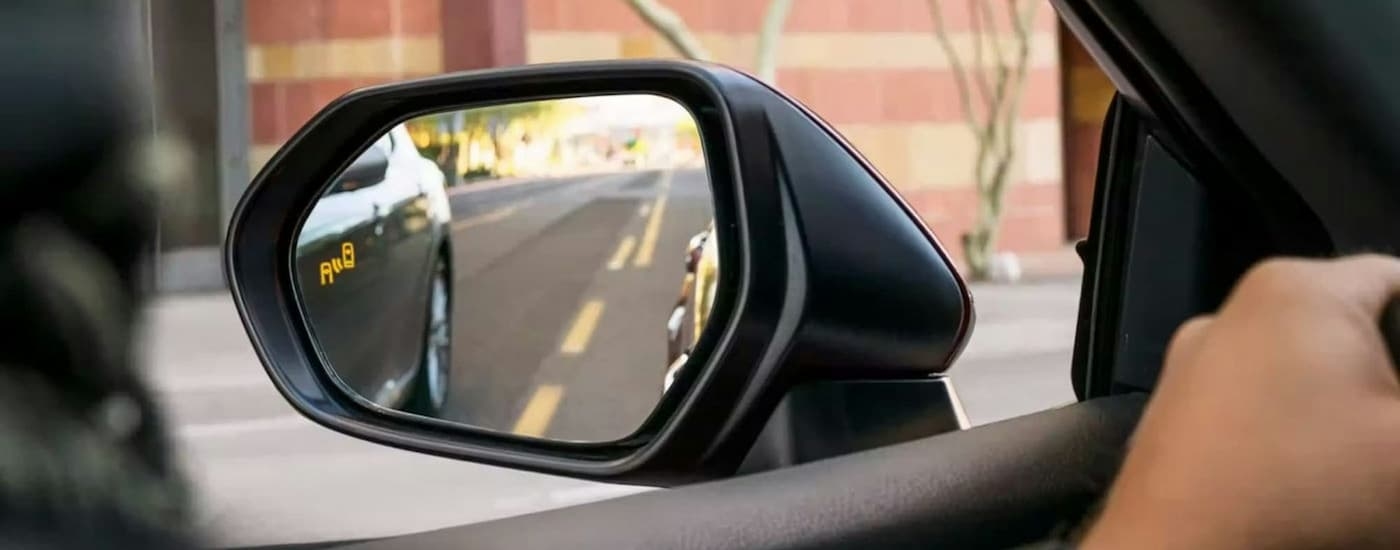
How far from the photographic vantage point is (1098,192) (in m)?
1.77

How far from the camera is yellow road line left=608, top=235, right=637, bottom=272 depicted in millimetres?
A: 5117

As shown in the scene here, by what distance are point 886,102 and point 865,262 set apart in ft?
27.5

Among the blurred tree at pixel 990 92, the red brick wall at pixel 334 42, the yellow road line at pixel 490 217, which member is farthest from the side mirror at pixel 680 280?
the red brick wall at pixel 334 42

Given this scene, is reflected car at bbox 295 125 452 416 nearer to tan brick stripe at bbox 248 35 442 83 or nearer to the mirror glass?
the mirror glass

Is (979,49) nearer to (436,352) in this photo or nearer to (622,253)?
(622,253)

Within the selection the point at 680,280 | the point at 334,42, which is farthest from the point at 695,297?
the point at 334,42

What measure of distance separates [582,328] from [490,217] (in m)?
0.92

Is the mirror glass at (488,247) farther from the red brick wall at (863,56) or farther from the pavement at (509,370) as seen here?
the red brick wall at (863,56)

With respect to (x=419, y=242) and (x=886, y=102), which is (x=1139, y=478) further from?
(x=886, y=102)

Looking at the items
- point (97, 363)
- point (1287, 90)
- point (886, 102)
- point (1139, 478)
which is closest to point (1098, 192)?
point (1287, 90)

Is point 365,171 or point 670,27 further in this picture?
point 670,27

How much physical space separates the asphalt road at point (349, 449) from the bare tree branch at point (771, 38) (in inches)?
135

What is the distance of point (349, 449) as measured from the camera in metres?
4.45

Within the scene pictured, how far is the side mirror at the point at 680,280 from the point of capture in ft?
5.08
